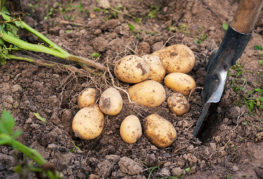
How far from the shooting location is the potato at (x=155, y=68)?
7.44 ft

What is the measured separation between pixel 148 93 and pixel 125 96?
0.73ft

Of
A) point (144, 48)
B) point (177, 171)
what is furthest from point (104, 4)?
point (177, 171)

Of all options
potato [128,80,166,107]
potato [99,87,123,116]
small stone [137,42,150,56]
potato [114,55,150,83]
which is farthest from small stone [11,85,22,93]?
small stone [137,42,150,56]

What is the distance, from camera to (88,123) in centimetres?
196

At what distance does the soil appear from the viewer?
71.1 inches

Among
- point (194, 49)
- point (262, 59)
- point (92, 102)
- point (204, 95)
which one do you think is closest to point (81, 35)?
point (92, 102)

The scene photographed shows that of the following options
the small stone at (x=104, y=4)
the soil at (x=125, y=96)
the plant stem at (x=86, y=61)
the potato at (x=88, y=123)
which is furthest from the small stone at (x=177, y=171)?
the small stone at (x=104, y=4)

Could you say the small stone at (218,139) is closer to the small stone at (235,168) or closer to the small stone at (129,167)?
the small stone at (235,168)

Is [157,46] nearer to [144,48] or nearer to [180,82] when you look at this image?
[144,48]

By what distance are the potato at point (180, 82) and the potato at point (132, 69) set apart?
227 millimetres

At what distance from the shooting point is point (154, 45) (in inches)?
104

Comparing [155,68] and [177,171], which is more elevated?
[155,68]

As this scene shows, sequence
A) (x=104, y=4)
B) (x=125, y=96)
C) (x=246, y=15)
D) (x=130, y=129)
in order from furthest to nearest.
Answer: (x=104, y=4) < (x=125, y=96) < (x=130, y=129) < (x=246, y=15)

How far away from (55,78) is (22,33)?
70 centimetres
